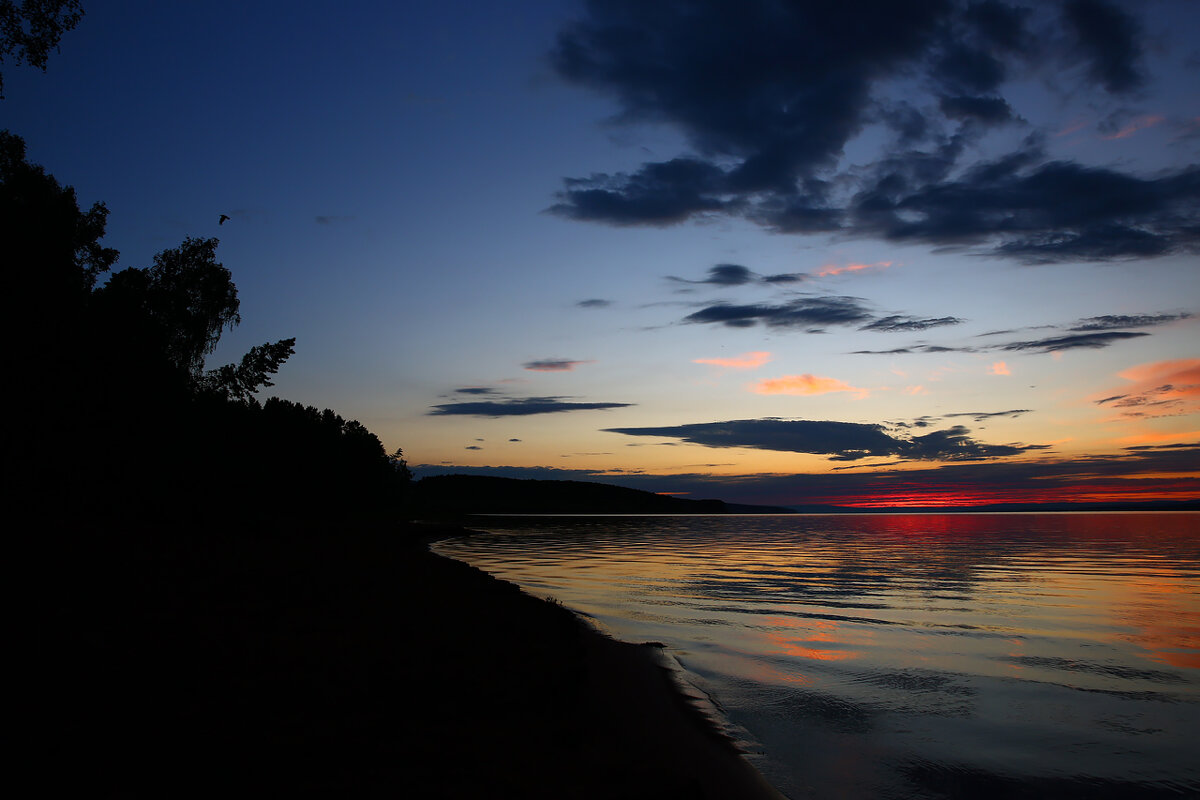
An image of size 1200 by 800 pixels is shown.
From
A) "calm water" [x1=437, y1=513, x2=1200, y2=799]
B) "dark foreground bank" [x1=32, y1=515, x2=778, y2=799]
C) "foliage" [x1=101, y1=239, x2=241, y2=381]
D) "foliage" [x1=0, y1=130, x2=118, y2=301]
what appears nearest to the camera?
"dark foreground bank" [x1=32, y1=515, x2=778, y2=799]


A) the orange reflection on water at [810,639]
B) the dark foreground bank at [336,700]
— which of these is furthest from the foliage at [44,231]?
the orange reflection on water at [810,639]

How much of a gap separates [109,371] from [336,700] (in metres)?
35.7

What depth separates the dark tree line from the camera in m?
33.5

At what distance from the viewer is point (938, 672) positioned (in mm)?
18312

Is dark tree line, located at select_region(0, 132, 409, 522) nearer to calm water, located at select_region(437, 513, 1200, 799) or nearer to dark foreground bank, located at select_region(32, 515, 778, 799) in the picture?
dark foreground bank, located at select_region(32, 515, 778, 799)

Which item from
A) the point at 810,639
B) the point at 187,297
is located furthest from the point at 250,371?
the point at 810,639

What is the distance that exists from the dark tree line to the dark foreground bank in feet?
57.2

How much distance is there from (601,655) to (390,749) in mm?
9064

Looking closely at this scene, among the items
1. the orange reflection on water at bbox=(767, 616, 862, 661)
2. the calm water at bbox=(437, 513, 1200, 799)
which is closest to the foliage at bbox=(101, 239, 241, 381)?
the calm water at bbox=(437, 513, 1200, 799)

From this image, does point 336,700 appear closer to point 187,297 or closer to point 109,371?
point 109,371

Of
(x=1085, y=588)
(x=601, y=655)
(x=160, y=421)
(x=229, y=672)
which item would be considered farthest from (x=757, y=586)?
(x=160, y=421)

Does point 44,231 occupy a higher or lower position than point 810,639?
higher

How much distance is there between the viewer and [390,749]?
953 centimetres

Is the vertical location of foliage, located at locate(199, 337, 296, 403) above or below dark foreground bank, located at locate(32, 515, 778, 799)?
above
